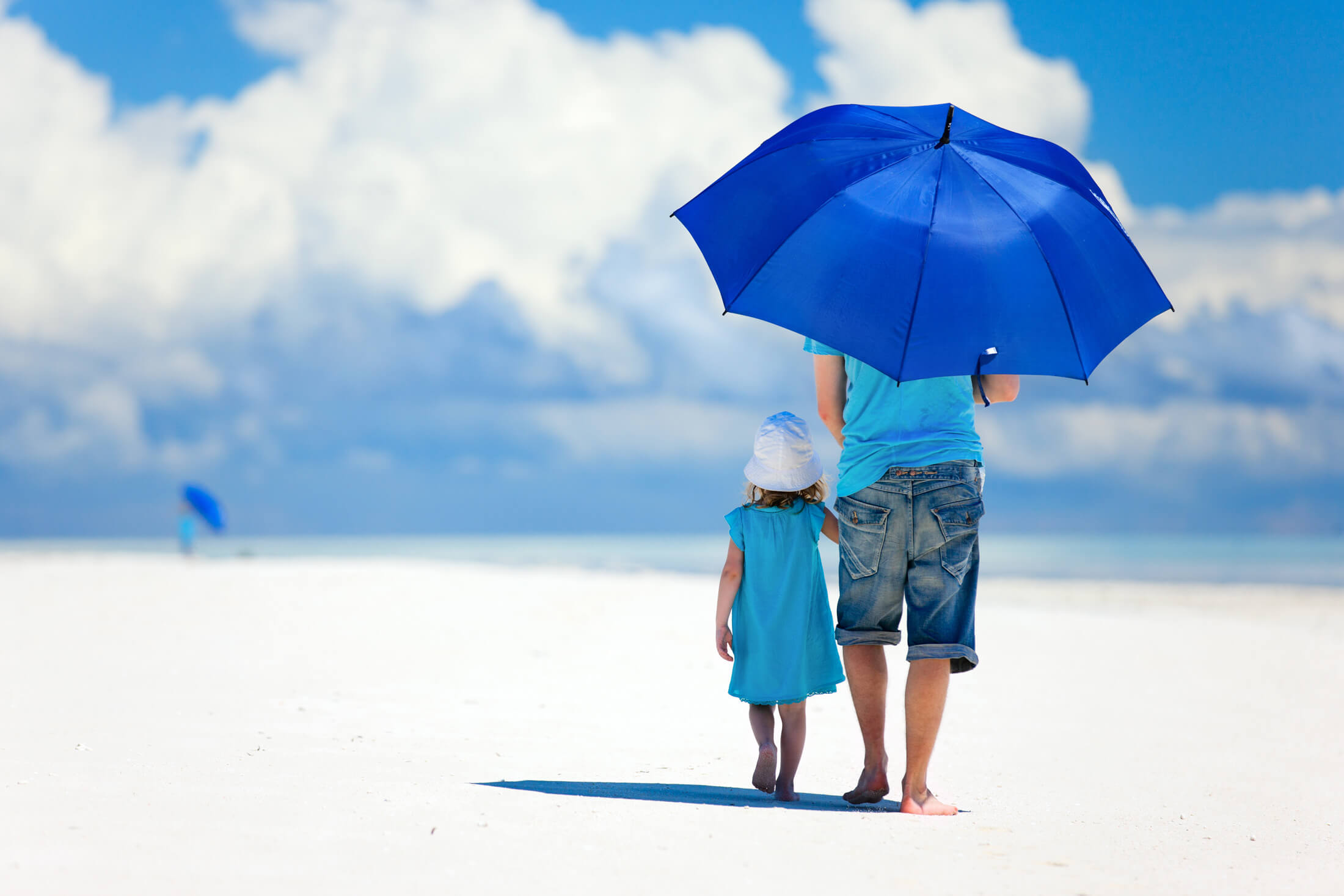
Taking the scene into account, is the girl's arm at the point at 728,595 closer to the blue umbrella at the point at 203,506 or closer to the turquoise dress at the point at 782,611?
the turquoise dress at the point at 782,611

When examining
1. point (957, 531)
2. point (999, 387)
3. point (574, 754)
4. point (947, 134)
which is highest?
point (947, 134)

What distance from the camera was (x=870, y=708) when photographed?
13.1 ft

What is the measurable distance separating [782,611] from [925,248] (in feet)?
4.61

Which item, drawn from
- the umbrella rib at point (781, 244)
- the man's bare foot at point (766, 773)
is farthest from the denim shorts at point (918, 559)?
the umbrella rib at point (781, 244)

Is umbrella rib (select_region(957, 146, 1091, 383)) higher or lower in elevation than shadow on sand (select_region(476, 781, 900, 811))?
higher

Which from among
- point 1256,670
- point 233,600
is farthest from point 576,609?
point 1256,670

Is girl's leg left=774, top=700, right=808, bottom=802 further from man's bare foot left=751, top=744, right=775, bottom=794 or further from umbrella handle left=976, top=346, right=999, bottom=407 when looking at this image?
umbrella handle left=976, top=346, right=999, bottom=407

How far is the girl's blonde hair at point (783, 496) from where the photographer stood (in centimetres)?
422

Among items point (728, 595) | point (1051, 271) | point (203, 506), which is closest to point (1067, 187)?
point (1051, 271)

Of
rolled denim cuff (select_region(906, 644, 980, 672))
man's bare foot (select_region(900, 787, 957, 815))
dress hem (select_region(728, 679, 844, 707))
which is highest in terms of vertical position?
rolled denim cuff (select_region(906, 644, 980, 672))

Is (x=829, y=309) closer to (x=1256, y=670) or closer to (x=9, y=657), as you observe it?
(x=9, y=657)

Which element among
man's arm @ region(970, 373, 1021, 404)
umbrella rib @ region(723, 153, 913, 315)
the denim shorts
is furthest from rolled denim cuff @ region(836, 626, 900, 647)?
umbrella rib @ region(723, 153, 913, 315)

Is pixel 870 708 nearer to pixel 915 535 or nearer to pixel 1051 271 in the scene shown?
pixel 915 535

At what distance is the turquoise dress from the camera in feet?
13.6
